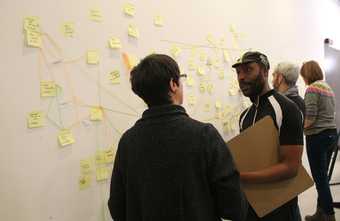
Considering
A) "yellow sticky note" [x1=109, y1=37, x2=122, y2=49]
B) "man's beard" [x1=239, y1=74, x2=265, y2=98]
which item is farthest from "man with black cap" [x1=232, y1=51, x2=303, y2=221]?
"yellow sticky note" [x1=109, y1=37, x2=122, y2=49]

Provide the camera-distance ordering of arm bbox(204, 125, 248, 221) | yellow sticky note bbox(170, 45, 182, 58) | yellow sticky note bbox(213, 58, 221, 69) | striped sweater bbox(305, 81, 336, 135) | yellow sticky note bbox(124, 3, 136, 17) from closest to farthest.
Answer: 1. arm bbox(204, 125, 248, 221)
2. yellow sticky note bbox(124, 3, 136, 17)
3. yellow sticky note bbox(170, 45, 182, 58)
4. yellow sticky note bbox(213, 58, 221, 69)
5. striped sweater bbox(305, 81, 336, 135)

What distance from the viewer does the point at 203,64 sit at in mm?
2506

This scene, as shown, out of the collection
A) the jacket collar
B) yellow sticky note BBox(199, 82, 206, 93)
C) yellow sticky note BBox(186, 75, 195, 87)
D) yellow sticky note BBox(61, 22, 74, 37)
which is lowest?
the jacket collar

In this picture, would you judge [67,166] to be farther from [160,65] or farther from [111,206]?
[160,65]

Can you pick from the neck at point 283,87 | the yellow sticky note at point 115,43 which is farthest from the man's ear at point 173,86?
the neck at point 283,87

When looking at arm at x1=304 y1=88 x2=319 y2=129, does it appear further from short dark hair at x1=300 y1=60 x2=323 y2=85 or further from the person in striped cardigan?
short dark hair at x1=300 y1=60 x2=323 y2=85

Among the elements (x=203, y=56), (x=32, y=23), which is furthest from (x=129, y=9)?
(x=203, y=56)

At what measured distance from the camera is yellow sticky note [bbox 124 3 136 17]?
1945mm

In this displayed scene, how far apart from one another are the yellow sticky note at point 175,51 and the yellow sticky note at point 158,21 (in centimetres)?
17

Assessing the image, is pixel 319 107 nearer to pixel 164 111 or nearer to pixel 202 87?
pixel 202 87

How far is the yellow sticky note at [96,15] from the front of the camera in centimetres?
177

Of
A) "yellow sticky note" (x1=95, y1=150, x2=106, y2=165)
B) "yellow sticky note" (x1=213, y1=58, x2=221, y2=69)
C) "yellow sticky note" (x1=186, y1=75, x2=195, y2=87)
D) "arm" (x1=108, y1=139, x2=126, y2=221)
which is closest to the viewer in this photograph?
"arm" (x1=108, y1=139, x2=126, y2=221)

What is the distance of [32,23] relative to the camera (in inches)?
60.0

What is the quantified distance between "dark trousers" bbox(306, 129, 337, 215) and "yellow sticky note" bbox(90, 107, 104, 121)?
205 cm
